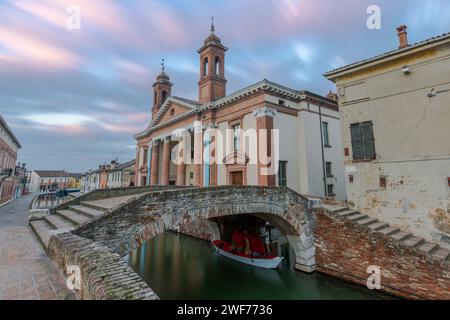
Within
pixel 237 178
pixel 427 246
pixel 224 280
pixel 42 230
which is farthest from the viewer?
pixel 237 178

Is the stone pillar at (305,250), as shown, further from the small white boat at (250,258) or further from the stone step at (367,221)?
the stone step at (367,221)

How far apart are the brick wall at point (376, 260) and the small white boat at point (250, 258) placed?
6.78ft

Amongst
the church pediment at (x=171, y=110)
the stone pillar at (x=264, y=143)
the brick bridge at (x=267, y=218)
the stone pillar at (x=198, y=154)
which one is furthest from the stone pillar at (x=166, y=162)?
the stone pillar at (x=264, y=143)

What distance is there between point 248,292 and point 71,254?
25.0 feet

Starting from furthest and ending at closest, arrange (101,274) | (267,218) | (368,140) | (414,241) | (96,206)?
(368,140)
(267,218)
(414,241)
(96,206)
(101,274)

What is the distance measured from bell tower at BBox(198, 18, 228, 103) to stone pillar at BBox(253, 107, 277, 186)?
6689mm

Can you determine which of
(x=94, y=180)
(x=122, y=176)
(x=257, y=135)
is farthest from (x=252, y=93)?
(x=94, y=180)

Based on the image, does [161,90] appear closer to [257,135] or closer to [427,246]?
[257,135]

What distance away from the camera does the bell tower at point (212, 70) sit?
20.5 m

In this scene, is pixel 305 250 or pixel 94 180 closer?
pixel 305 250

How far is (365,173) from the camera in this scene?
1167cm

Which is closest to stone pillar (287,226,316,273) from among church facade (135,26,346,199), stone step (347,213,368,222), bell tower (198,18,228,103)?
stone step (347,213,368,222)

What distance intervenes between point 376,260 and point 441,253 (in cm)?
232

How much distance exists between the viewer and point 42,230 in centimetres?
748
